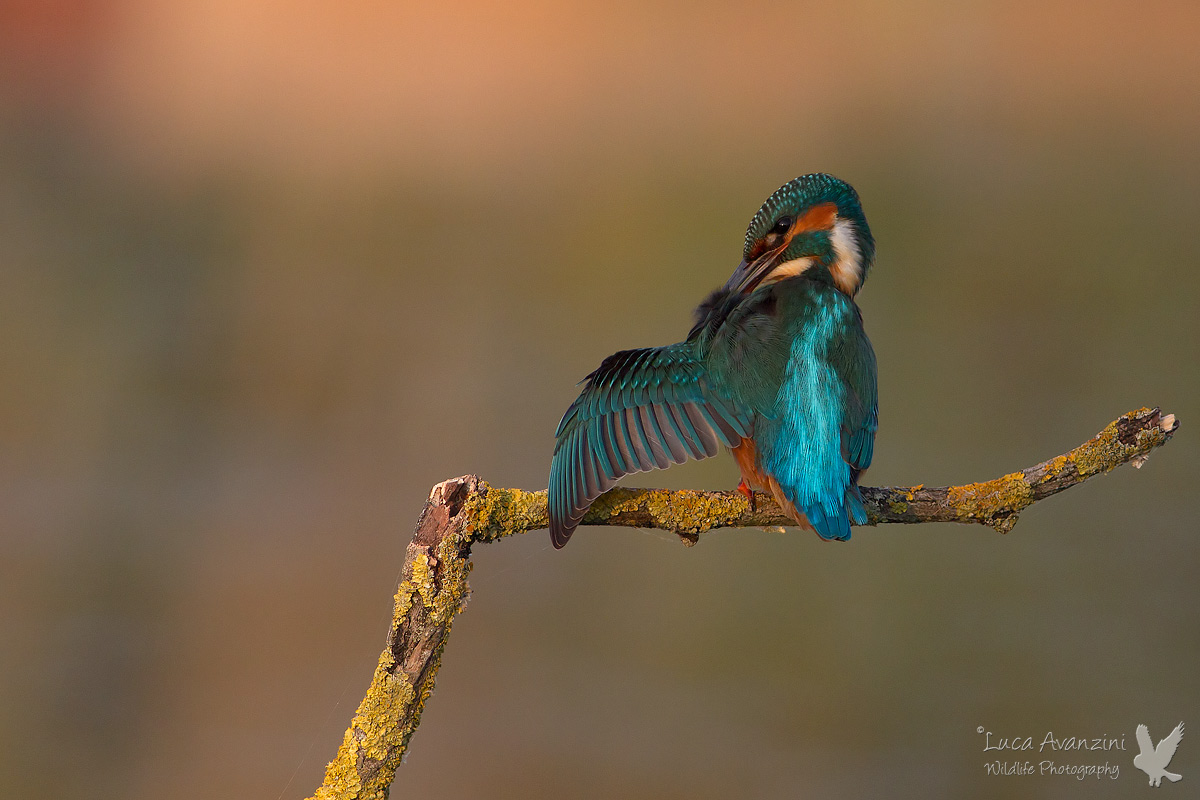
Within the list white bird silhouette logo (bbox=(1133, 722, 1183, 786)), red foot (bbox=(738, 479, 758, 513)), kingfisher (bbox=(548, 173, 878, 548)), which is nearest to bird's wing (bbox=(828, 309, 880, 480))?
kingfisher (bbox=(548, 173, 878, 548))

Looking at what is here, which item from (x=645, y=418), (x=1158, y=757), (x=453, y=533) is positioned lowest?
(x=453, y=533)

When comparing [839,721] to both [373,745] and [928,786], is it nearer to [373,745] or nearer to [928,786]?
[928,786]

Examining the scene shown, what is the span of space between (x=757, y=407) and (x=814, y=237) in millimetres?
370

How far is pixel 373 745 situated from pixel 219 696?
1620 millimetres

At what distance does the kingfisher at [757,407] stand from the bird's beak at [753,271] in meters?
0.08

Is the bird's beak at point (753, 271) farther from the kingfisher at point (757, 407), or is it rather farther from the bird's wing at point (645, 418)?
the bird's wing at point (645, 418)

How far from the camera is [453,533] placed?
1020 millimetres

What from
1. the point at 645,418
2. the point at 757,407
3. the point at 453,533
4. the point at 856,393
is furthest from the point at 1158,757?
the point at 453,533

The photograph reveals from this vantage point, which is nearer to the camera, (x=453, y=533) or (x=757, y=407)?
(x=453, y=533)

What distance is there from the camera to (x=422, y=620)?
1005mm

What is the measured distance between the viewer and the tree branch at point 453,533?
1001 mm

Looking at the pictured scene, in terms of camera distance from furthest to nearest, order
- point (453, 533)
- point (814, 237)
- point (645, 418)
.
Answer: point (814, 237) → point (645, 418) → point (453, 533)

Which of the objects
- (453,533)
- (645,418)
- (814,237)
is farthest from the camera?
(814,237)

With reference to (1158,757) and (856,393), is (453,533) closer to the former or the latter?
(856,393)
